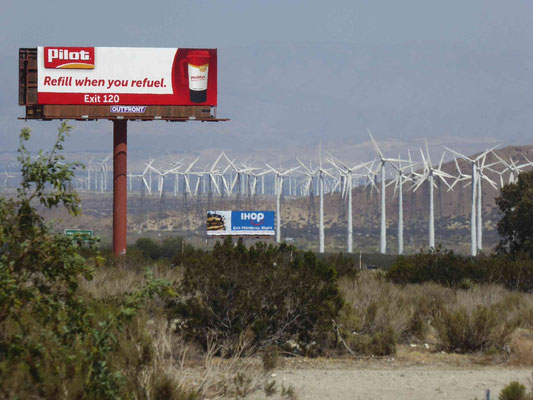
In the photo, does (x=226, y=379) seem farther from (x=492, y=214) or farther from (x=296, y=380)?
(x=492, y=214)

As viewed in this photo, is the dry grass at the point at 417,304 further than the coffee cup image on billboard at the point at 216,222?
No

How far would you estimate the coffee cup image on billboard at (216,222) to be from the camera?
5853 centimetres

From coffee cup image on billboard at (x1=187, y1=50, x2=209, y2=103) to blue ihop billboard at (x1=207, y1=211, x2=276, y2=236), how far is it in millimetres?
11873

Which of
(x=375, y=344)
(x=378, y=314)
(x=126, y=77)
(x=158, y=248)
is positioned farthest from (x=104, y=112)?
(x=375, y=344)

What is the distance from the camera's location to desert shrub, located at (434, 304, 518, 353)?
19938 millimetres

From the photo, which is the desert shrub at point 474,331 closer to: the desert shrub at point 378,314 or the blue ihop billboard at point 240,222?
the desert shrub at point 378,314

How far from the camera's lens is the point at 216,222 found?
2314 inches

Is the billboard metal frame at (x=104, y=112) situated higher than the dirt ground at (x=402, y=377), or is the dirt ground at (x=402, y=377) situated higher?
the billboard metal frame at (x=104, y=112)

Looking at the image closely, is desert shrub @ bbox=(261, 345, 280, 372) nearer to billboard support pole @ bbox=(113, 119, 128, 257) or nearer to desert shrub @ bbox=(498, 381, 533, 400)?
desert shrub @ bbox=(498, 381, 533, 400)

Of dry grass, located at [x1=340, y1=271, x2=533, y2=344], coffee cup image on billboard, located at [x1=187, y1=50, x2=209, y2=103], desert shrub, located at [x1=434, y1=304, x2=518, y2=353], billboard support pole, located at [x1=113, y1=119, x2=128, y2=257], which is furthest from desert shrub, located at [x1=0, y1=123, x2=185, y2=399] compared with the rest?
coffee cup image on billboard, located at [x1=187, y1=50, x2=209, y2=103]

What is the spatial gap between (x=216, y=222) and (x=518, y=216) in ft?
63.8

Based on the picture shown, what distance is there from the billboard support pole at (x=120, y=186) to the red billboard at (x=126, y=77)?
1701mm

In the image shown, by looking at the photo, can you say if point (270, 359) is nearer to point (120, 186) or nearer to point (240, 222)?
point (120, 186)

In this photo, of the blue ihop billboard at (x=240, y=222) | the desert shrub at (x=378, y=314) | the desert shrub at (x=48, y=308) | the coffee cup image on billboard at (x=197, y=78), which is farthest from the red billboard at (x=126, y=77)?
the desert shrub at (x=48, y=308)
